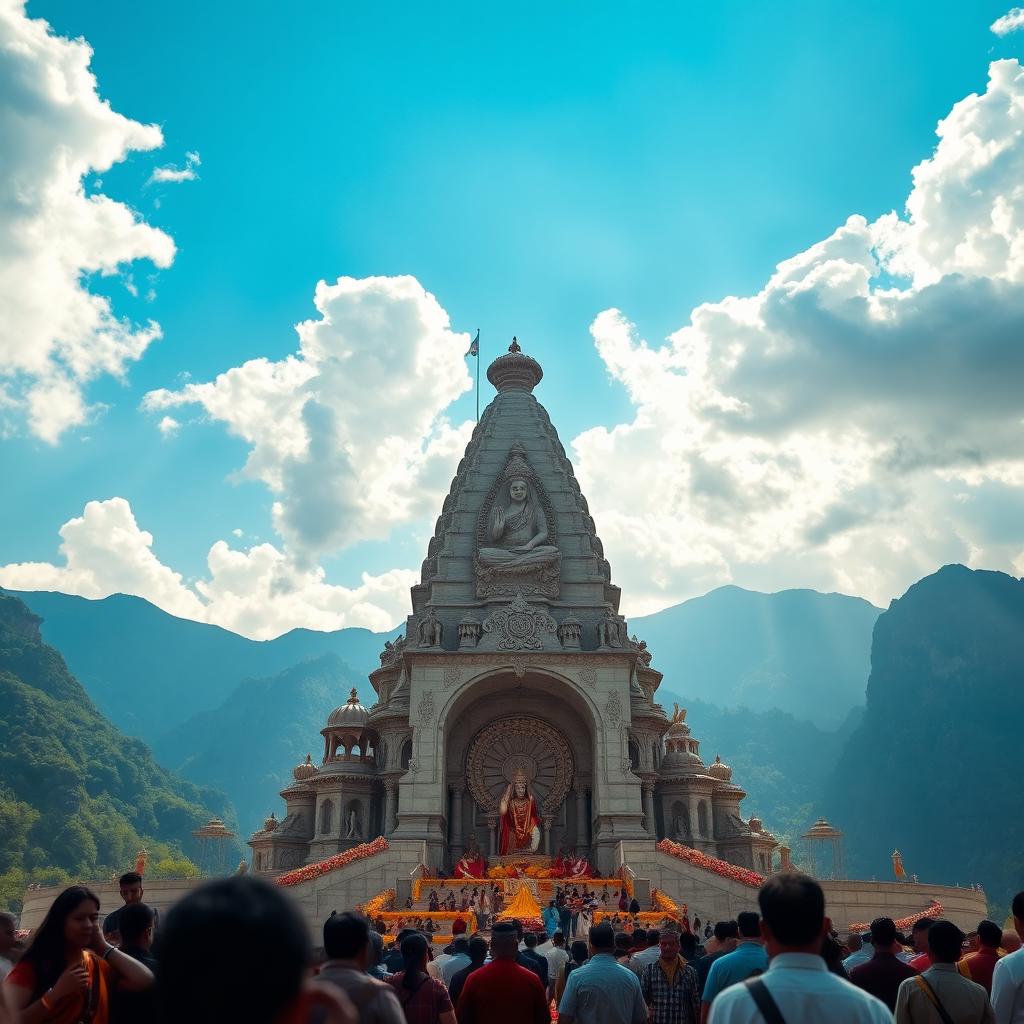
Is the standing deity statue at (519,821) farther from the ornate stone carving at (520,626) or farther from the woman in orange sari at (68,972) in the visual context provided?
the woman in orange sari at (68,972)

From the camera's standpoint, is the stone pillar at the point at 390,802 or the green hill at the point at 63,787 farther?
the green hill at the point at 63,787

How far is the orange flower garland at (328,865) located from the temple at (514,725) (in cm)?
163

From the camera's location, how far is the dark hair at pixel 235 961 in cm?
256

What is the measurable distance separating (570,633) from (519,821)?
23.8 feet

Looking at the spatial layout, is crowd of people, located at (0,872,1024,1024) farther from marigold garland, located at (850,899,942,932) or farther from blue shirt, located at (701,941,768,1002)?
marigold garland, located at (850,899,942,932)

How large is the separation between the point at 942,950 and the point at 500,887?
2562 centimetres

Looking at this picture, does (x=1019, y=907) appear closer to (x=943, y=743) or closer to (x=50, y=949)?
(x=50, y=949)

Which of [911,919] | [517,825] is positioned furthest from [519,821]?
[911,919]

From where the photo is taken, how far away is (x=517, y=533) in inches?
1693

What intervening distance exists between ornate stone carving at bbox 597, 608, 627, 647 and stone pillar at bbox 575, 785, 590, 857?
219 inches

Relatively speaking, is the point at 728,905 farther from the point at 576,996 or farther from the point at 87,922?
the point at 87,922

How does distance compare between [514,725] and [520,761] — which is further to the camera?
[514,725]

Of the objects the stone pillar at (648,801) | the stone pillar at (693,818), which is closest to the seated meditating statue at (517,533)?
the stone pillar at (648,801)

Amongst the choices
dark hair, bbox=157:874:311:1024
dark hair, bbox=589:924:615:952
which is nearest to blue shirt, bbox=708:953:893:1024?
dark hair, bbox=157:874:311:1024
